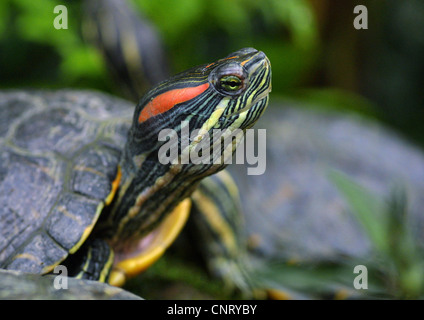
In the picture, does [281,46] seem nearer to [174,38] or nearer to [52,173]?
[174,38]

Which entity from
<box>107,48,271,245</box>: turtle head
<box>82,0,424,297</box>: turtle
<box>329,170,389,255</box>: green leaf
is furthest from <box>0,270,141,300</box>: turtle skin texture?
<box>329,170,389,255</box>: green leaf

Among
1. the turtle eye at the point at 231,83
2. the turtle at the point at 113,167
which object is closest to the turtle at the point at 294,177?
the turtle at the point at 113,167

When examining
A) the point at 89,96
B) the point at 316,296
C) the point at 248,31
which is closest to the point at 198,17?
the point at 248,31

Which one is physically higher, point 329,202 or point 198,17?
point 198,17

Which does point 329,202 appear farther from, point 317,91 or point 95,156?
point 95,156

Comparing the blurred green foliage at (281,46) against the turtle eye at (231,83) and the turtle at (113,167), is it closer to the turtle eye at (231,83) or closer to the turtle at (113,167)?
the turtle at (113,167)

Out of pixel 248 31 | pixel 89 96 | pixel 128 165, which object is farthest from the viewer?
pixel 248 31

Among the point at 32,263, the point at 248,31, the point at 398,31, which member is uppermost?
the point at 398,31
